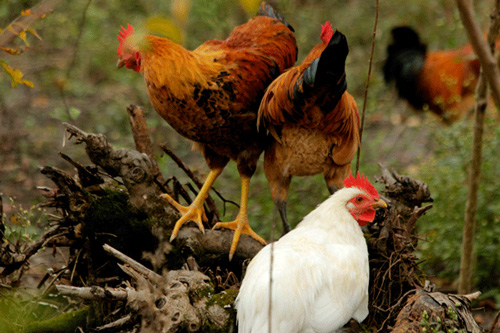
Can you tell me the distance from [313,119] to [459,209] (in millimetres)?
2464

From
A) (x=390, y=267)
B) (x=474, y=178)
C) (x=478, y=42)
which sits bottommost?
(x=390, y=267)

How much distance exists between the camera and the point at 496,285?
4.98m

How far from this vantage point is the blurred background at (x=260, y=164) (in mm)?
5039

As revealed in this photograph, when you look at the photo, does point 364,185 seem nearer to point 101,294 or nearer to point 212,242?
point 212,242

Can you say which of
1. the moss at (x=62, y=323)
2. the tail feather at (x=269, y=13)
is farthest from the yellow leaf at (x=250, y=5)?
the tail feather at (x=269, y=13)

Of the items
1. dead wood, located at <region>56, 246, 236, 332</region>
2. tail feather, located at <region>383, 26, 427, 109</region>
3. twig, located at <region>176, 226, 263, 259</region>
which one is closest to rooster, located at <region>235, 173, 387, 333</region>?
dead wood, located at <region>56, 246, 236, 332</region>

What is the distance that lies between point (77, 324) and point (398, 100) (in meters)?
5.95

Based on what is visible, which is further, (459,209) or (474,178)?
(459,209)

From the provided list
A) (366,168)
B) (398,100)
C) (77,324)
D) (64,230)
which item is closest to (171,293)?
(77,324)

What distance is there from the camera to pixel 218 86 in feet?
11.4

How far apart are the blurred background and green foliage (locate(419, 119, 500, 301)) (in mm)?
13

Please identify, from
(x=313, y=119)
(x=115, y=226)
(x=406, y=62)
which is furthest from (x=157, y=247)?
(x=406, y=62)

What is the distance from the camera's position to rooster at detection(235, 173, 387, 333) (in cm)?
270

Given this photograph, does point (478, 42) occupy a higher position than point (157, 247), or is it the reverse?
point (478, 42)
